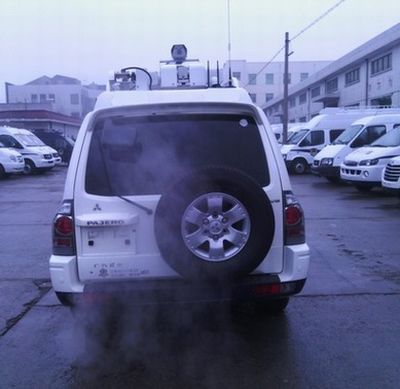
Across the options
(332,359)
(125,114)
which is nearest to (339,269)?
(332,359)

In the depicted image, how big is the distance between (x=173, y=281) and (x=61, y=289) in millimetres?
813

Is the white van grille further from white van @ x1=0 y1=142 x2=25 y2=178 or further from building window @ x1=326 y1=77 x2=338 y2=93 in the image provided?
building window @ x1=326 y1=77 x2=338 y2=93

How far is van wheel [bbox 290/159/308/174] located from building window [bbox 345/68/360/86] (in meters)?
19.2

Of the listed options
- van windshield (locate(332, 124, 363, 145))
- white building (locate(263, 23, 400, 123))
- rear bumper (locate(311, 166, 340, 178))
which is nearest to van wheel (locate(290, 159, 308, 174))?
van windshield (locate(332, 124, 363, 145))

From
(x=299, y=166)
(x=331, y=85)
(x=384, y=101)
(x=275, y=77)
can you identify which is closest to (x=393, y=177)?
(x=299, y=166)

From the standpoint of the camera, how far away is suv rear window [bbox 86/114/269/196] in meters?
3.71

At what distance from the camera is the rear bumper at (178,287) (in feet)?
11.7

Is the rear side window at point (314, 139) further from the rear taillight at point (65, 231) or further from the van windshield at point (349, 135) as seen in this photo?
the rear taillight at point (65, 231)

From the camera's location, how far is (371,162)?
508 inches

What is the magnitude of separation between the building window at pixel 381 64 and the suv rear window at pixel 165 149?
29838mm

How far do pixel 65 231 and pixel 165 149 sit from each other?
941mm

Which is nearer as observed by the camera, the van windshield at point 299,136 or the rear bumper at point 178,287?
the rear bumper at point 178,287

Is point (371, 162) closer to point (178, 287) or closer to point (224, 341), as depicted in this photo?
point (224, 341)

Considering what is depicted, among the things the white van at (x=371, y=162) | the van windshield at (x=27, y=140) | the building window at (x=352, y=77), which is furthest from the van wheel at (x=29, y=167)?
the building window at (x=352, y=77)
